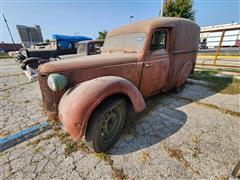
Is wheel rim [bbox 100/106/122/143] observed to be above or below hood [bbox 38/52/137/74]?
below

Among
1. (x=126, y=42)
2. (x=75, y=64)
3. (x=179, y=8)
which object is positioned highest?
(x=179, y=8)

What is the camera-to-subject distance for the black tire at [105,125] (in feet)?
5.70

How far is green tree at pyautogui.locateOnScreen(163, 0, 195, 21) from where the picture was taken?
11.2m

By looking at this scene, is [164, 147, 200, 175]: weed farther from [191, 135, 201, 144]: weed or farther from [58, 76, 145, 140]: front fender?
[58, 76, 145, 140]: front fender

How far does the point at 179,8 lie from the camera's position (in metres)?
11.2

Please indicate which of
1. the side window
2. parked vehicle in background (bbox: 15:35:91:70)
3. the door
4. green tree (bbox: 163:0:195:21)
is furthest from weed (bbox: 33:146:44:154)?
green tree (bbox: 163:0:195:21)

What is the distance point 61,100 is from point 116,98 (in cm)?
77

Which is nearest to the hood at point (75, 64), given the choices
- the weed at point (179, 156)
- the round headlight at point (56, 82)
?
the round headlight at point (56, 82)

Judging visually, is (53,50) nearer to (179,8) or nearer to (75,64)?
(75,64)

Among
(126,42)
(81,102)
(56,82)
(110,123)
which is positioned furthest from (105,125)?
(126,42)

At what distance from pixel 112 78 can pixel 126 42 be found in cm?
126

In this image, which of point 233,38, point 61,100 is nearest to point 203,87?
point 61,100

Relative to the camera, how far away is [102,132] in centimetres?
194

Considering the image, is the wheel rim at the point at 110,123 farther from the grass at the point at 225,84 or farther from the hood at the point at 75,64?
the grass at the point at 225,84
